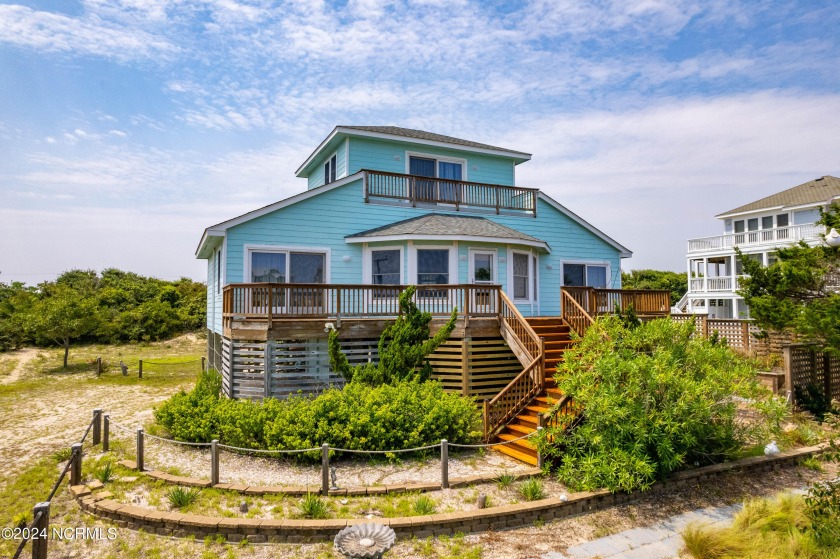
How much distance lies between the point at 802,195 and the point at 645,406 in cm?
3564

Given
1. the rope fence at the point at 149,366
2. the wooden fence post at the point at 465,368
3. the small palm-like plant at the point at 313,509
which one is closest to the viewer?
the small palm-like plant at the point at 313,509

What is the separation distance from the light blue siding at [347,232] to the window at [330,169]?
1995 mm

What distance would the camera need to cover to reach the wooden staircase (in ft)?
32.0

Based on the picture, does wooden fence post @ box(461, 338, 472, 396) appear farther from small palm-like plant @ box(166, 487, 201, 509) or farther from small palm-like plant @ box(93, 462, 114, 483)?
small palm-like plant @ box(93, 462, 114, 483)

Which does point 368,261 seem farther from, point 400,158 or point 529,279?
point 529,279

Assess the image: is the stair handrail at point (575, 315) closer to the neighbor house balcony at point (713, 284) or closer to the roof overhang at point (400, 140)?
the roof overhang at point (400, 140)

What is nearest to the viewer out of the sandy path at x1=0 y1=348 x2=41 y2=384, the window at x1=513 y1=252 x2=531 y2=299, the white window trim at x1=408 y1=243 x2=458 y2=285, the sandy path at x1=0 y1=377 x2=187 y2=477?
the sandy path at x1=0 y1=377 x2=187 y2=477

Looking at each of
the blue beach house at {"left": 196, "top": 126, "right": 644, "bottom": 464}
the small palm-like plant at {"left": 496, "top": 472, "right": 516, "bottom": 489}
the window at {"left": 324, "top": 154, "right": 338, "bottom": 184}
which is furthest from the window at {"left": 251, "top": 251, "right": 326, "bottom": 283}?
the small palm-like plant at {"left": 496, "top": 472, "right": 516, "bottom": 489}

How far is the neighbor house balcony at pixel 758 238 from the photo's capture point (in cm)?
2938

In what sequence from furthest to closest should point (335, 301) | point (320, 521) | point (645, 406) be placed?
point (335, 301) → point (645, 406) → point (320, 521)

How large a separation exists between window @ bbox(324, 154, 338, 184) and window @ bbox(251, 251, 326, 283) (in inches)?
210

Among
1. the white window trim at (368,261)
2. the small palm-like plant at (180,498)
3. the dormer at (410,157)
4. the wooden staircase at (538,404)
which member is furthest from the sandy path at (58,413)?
the dormer at (410,157)

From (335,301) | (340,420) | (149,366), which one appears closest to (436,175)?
(335,301)

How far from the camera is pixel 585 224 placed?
19.4 metres
